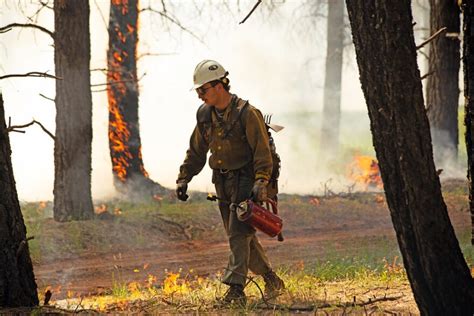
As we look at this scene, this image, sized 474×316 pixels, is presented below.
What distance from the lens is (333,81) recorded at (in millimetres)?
25750

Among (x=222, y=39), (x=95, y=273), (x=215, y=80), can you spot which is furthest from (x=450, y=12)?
(x=222, y=39)

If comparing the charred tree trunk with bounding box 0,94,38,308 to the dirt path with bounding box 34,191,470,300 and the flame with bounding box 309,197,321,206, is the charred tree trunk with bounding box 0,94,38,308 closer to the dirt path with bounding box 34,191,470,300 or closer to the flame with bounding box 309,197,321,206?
the dirt path with bounding box 34,191,470,300

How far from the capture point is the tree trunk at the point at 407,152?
19.3 feet

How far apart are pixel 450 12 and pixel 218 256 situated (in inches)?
244

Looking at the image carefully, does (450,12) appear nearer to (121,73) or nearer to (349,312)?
(121,73)

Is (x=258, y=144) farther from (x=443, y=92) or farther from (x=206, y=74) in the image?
(x=443, y=92)

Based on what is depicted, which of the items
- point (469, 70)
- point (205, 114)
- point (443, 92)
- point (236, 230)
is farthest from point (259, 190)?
point (443, 92)

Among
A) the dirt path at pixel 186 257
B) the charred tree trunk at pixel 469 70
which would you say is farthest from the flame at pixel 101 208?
the charred tree trunk at pixel 469 70

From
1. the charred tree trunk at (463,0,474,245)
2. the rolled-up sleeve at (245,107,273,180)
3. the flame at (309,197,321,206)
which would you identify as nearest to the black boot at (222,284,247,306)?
the rolled-up sleeve at (245,107,273,180)

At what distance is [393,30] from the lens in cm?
→ 588

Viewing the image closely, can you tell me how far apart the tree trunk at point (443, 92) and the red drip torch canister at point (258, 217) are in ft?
30.9

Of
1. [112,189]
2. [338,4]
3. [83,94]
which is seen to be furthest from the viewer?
[338,4]

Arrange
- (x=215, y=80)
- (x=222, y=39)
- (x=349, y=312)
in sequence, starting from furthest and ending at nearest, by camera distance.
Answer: (x=222, y=39) → (x=215, y=80) → (x=349, y=312)

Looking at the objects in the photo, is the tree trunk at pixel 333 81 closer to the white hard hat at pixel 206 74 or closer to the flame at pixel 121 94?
the flame at pixel 121 94
